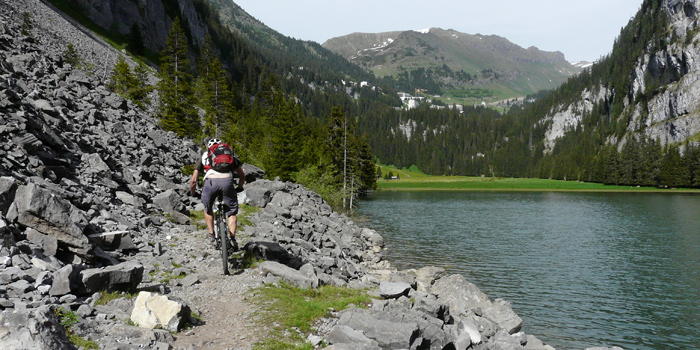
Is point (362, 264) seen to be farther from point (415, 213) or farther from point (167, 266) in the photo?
point (415, 213)

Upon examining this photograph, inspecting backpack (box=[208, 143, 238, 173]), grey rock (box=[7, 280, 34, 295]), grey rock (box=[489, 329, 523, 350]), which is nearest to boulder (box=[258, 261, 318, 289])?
backpack (box=[208, 143, 238, 173])

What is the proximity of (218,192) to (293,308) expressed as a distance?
4.10 metres

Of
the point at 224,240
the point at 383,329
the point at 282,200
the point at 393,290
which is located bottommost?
the point at 393,290

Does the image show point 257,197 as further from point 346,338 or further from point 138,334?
point 138,334

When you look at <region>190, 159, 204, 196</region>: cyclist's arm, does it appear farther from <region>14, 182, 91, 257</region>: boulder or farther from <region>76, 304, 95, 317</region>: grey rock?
<region>76, 304, 95, 317</region>: grey rock

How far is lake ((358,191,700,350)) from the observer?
62.1 ft

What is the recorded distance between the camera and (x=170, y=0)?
429 feet

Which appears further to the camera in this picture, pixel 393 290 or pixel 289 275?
pixel 393 290

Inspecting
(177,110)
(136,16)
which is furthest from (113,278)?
(136,16)

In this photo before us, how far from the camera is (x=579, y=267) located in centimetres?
3094

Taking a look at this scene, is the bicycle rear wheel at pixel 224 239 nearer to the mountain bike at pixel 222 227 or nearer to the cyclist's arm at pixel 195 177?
the mountain bike at pixel 222 227

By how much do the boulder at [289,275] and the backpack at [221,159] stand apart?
3.23m

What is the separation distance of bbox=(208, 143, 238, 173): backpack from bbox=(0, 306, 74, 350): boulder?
5.84m

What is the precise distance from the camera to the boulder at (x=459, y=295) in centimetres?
1731
